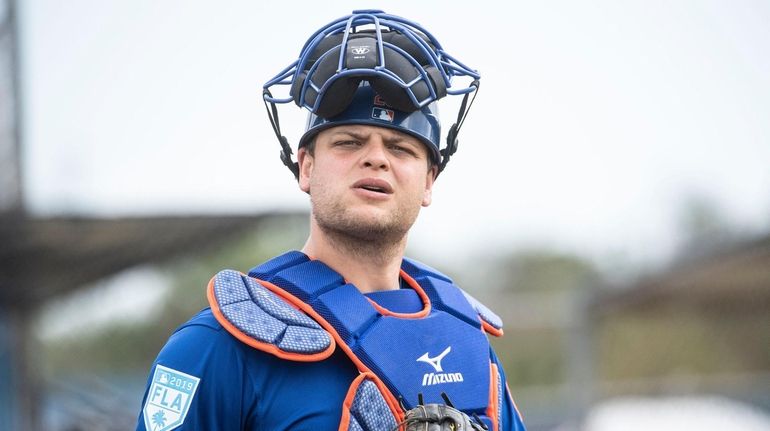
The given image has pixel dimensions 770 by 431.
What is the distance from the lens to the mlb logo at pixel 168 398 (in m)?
2.24

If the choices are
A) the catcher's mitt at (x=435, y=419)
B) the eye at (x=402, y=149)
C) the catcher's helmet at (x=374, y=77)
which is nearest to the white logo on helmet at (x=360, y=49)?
the catcher's helmet at (x=374, y=77)

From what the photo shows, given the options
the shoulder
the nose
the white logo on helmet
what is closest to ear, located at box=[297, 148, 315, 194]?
the nose

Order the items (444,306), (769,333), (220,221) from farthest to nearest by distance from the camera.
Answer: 1. (769,333)
2. (220,221)
3. (444,306)

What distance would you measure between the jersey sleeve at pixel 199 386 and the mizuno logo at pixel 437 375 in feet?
1.55

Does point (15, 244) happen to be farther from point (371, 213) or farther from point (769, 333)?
point (769, 333)

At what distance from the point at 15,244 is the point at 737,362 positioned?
75.0ft

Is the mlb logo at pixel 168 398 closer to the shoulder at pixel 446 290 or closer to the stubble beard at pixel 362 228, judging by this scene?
the stubble beard at pixel 362 228

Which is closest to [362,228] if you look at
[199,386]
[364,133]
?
[364,133]

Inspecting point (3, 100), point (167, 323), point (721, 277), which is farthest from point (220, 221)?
point (167, 323)

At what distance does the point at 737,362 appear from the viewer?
89.9 ft

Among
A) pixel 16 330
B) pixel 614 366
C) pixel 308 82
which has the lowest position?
pixel 614 366

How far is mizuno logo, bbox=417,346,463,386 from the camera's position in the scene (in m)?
2.51

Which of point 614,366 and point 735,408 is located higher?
point 735,408

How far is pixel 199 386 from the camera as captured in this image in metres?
2.24
